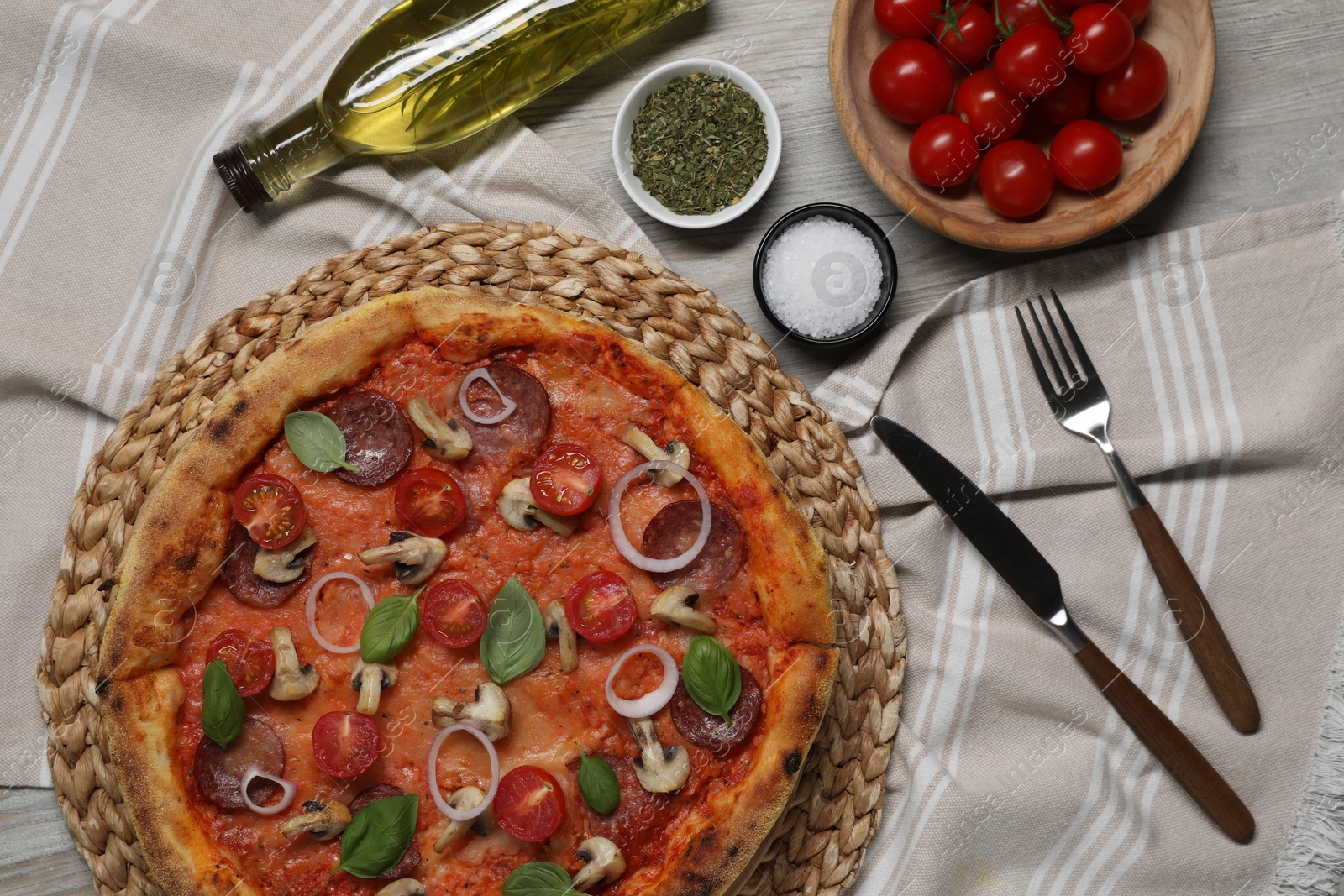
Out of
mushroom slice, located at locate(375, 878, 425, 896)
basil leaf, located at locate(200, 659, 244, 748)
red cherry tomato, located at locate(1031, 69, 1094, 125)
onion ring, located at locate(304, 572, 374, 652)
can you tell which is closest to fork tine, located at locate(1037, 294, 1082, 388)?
red cherry tomato, located at locate(1031, 69, 1094, 125)

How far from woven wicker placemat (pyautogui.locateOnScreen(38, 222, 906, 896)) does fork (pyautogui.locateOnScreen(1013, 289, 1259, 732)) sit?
0.88 m

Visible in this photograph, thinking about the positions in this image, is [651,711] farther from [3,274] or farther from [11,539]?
[3,274]

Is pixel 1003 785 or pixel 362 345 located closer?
pixel 362 345

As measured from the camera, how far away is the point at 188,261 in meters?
3.70

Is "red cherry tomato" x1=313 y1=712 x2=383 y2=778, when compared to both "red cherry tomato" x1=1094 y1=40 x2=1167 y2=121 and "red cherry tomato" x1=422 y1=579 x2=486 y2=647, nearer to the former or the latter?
"red cherry tomato" x1=422 y1=579 x2=486 y2=647

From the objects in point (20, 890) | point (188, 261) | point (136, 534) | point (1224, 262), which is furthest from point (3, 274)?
point (1224, 262)

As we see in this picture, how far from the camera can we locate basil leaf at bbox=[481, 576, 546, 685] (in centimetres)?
290

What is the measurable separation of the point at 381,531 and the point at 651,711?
1038 millimetres

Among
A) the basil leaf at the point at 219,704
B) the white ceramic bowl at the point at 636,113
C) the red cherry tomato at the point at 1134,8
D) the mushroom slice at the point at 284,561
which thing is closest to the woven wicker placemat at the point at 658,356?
the white ceramic bowl at the point at 636,113

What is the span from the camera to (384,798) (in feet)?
9.51

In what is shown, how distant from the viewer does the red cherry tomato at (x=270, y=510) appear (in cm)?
292

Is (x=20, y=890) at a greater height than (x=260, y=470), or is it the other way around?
(x=260, y=470)

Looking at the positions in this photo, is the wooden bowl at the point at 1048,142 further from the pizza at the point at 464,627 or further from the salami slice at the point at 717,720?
the salami slice at the point at 717,720

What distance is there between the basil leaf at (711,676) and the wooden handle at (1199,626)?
1852mm
